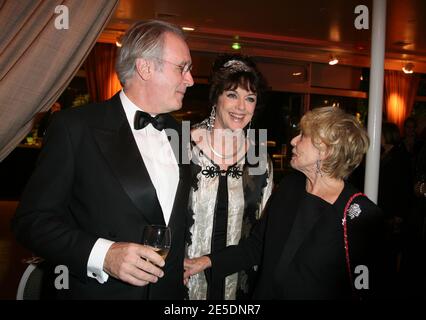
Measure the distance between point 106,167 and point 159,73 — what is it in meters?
0.48

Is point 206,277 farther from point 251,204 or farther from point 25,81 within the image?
point 25,81

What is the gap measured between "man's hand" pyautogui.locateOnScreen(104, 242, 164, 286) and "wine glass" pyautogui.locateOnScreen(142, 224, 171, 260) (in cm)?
4

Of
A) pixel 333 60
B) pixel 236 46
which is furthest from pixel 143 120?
pixel 333 60

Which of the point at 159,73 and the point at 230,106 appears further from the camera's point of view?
the point at 230,106

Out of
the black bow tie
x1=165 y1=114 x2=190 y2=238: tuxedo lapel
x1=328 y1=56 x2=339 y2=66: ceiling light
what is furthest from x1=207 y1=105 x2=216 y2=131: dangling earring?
x1=328 y1=56 x2=339 y2=66: ceiling light

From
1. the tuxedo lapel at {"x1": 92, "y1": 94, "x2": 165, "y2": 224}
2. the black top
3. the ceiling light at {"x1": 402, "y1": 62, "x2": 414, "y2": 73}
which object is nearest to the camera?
the tuxedo lapel at {"x1": 92, "y1": 94, "x2": 165, "y2": 224}

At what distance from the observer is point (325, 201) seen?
196cm

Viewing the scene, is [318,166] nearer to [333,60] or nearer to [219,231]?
[219,231]

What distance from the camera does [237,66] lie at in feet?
8.86

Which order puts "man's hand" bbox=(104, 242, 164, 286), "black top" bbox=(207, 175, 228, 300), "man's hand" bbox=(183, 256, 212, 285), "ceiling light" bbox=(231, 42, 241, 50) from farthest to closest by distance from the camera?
"ceiling light" bbox=(231, 42, 241, 50), "black top" bbox=(207, 175, 228, 300), "man's hand" bbox=(183, 256, 212, 285), "man's hand" bbox=(104, 242, 164, 286)

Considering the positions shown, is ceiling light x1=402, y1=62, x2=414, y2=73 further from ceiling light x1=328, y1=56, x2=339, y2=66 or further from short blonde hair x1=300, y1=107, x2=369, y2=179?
short blonde hair x1=300, y1=107, x2=369, y2=179

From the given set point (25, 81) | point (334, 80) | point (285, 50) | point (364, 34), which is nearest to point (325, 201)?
point (25, 81)

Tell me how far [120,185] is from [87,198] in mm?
134

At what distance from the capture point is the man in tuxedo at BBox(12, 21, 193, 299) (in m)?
1.45
